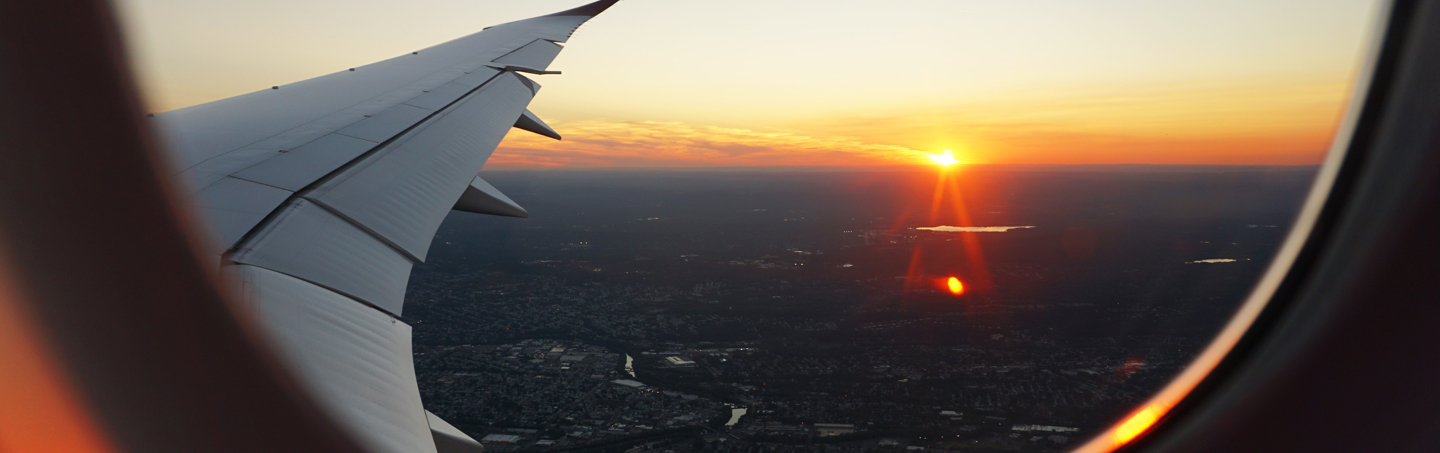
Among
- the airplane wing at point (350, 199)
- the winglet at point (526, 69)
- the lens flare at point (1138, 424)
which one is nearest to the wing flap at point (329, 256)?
the airplane wing at point (350, 199)

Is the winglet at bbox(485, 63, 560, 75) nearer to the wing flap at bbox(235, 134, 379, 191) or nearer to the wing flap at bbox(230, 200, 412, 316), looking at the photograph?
the wing flap at bbox(235, 134, 379, 191)

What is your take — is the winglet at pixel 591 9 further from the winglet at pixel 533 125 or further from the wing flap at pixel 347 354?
the wing flap at pixel 347 354

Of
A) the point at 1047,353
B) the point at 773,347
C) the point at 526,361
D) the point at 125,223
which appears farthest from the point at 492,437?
the point at 1047,353

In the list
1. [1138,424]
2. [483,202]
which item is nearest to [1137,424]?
[1138,424]

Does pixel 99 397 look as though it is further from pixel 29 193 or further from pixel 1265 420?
pixel 1265 420

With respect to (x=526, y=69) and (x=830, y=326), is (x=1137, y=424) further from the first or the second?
(x=830, y=326)

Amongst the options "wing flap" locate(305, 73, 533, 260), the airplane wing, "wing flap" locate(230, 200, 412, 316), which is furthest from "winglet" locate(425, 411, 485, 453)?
"wing flap" locate(305, 73, 533, 260)
